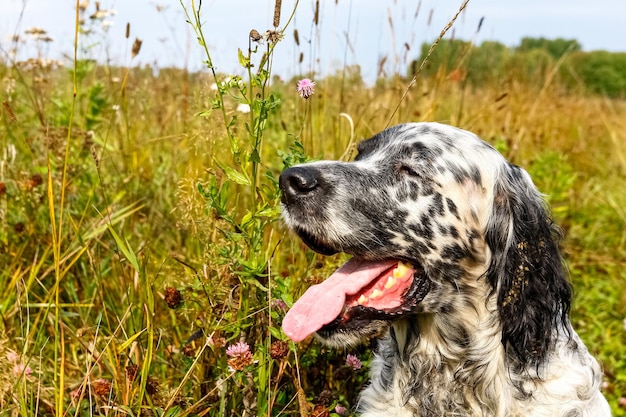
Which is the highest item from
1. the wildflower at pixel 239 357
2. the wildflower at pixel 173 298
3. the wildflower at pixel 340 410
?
the wildflower at pixel 173 298

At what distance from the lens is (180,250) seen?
3.76 meters

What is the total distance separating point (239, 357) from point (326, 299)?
343mm

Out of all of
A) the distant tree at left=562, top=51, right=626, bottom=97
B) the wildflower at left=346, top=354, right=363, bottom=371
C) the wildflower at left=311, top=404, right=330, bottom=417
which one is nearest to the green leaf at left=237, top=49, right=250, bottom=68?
the wildflower at left=311, top=404, right=330, bottom=417

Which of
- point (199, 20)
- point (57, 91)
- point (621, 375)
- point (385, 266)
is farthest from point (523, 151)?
point (199, 20)

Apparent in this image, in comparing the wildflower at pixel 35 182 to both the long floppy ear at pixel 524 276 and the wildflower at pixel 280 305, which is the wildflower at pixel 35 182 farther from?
the long floppy ear at pixel 524 276

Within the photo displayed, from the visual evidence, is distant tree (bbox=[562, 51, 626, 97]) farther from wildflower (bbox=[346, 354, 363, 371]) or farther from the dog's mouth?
the dog's mouth

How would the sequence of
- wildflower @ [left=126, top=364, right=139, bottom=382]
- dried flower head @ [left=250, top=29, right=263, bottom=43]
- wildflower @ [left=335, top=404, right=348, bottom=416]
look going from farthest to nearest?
wildflower @ [left=335, top=404, right=348, bottom=416] → wildflower @ [left=126, top=364, right=139, bottom=382] → dried flower head @ [left=250, top=29, right=263, bottom=43]

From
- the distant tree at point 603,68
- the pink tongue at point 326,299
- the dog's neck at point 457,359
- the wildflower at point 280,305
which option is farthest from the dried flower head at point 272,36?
the distant tree at point 603,68

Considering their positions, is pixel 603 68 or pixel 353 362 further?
pixel 603 68

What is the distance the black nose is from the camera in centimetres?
224

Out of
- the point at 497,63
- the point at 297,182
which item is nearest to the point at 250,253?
the point at 297,182

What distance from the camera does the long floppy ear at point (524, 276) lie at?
2383mm

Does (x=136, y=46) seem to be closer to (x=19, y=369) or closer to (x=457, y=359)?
(x=19, y=369)

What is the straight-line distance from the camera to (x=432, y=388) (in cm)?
252
